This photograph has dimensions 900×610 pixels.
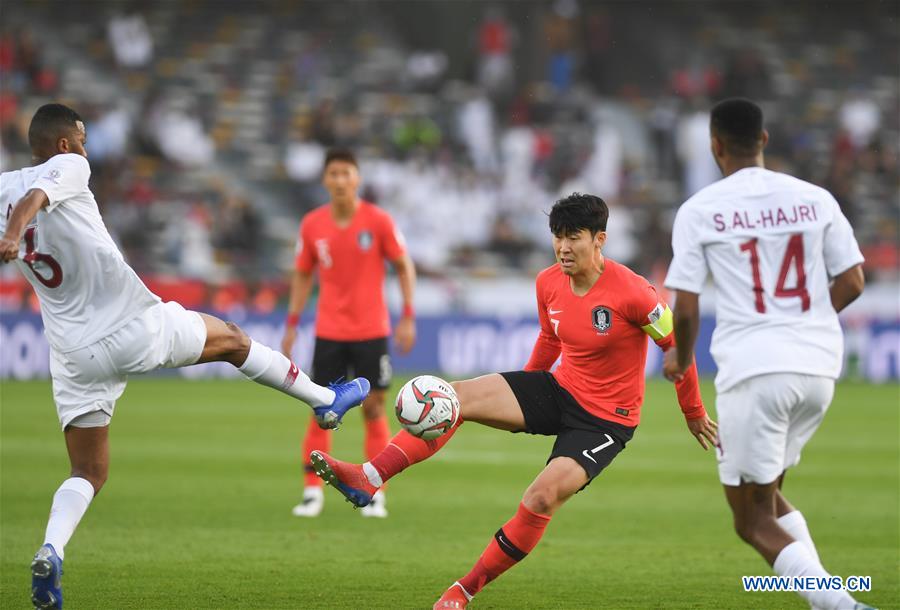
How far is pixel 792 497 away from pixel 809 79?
22.4 m

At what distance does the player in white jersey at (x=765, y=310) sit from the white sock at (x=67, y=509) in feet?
10.5

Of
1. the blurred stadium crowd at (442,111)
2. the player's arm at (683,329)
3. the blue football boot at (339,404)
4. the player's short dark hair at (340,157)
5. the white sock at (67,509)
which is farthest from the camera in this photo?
the blurred stadium crowd at (442,111)

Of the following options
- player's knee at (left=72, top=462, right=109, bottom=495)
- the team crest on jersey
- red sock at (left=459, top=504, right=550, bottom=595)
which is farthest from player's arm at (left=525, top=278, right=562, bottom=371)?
player's knee at (left=72, top=462, right=109, bottom=495)

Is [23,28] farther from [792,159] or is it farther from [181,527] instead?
[181,527]

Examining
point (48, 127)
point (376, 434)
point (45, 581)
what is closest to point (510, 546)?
point (45, 581)

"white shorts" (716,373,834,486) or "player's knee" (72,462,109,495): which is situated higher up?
"white shorts" (716,373,834,486)

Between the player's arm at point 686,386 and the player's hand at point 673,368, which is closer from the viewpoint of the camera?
the player's hand at point 673,368

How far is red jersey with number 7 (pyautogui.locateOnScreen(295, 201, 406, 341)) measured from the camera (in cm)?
1059

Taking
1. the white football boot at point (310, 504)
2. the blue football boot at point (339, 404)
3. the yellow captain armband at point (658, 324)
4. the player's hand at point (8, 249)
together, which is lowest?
the white football boot at point (310, 504)

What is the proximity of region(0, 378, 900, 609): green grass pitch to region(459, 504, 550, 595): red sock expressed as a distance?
0.43 m

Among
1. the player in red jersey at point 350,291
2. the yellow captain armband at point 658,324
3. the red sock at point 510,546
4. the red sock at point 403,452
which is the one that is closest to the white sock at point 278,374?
the red sock at point 403,452

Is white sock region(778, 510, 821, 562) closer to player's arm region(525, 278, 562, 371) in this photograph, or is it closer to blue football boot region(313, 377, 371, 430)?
player's arm region(525, 278, 562, 371)

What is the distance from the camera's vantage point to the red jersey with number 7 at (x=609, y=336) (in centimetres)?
701

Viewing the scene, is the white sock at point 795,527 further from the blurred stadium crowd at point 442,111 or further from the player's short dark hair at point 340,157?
the blurred stadium crowd at point 442,111
